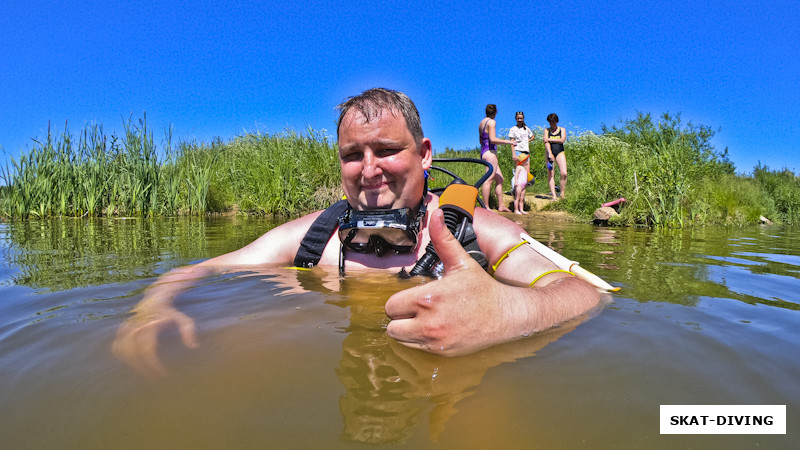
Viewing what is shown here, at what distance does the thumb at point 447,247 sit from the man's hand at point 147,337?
35.0 inches

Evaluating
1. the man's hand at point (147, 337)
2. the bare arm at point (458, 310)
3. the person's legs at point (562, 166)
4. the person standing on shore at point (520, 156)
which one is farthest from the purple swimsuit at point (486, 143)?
the man's hand at point (147, 337)

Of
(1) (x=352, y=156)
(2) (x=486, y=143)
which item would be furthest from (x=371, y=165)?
(2) (x=486, y=143)

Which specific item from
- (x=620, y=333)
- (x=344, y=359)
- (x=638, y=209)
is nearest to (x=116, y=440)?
(x=344, y=359)

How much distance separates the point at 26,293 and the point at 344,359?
79.9 inches

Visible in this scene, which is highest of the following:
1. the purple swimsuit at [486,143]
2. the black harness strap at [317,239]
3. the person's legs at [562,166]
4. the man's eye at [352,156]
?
the purple swimsuit at [486,143]

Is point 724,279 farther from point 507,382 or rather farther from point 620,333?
point 507,382

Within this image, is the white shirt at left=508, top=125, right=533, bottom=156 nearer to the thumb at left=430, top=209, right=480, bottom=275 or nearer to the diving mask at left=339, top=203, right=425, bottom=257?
the diving mask at left=339, top=203, right=425, bottom=257

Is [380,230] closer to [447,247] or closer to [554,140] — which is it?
[447,247]

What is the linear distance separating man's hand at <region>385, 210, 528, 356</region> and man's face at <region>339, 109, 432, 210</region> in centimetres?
118

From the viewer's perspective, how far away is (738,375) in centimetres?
131

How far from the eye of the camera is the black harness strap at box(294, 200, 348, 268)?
288 centimetres

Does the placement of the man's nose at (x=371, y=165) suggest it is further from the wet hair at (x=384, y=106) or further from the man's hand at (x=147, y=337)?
the man's hand at (x=147, y=337)

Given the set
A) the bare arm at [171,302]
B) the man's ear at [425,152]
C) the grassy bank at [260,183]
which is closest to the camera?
the bare arm at [171,302]

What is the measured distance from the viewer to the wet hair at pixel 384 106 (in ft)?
8.18
